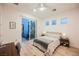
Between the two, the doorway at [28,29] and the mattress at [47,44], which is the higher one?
the doorway at [28,29]

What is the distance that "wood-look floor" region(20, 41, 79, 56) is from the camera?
159 centimetres

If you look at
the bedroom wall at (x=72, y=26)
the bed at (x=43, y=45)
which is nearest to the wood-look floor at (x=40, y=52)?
the bed at (x=43, y=45)

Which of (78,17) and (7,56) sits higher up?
(78,17)

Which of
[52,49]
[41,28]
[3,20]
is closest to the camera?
[3,20]

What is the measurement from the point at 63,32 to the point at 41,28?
45 centimetres

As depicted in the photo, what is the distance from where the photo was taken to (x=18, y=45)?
1657 mm

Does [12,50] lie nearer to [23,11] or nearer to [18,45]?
[18,45]

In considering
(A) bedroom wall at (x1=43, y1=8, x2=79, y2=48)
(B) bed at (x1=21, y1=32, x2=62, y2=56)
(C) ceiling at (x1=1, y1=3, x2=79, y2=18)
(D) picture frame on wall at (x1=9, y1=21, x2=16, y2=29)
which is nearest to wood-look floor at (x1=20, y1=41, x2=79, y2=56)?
(B) bed at (x1=21, y1=32, x2=62, y2=56)

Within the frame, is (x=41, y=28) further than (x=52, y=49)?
Yes

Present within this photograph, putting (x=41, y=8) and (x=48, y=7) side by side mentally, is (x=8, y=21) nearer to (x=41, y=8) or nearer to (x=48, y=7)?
(x=41, y=8)

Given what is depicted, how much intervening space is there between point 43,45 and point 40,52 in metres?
0.15

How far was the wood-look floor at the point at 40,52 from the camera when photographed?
1.59 m

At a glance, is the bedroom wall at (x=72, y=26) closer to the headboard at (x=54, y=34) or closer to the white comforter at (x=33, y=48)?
the headboard at (x=54, y=34)

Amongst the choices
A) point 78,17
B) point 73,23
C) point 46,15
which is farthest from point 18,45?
point 78,17
